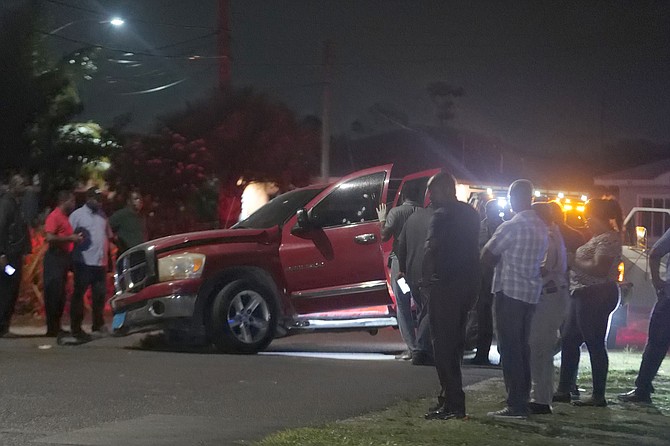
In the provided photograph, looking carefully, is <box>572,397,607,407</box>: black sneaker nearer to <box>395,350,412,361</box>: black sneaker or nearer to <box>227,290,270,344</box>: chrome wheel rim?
<box>395,350,412,361</box>: black sneaker

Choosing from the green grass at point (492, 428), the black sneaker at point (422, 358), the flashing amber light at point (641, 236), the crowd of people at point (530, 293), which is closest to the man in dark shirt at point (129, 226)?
the black sneaker at point (422, 358)

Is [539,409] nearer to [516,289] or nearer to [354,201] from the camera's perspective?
[516,289]

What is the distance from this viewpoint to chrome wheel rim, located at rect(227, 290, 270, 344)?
12336mm

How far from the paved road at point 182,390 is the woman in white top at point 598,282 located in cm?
139

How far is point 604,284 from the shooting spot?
9055mm

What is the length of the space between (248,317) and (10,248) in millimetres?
3171

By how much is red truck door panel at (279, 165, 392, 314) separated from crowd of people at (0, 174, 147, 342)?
7.89ft

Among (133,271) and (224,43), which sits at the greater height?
(224,43)

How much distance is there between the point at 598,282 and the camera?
29.7ft

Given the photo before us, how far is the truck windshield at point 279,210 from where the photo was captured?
13.2 m

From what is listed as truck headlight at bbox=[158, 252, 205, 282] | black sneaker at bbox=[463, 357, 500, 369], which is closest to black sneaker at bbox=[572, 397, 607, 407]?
black sneaker at bbox=[463, 357, 500, 369]

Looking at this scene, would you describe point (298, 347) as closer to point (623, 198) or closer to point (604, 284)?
point (604, 284)

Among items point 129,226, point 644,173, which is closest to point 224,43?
point 129,226

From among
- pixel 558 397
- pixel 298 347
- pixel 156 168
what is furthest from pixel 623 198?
pixel 558 397
